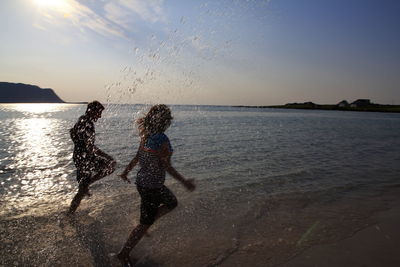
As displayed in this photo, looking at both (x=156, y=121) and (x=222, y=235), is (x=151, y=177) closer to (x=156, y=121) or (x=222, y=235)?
(x=156, y=121)

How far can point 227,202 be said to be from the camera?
743 cm

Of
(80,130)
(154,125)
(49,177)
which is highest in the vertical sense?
(154,125)

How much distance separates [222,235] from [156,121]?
2758 mm

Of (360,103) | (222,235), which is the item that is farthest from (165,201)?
(360,103)

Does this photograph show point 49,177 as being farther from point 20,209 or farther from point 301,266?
point 301,266

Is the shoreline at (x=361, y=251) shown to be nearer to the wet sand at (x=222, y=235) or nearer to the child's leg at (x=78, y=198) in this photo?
the wet sand at (x=222, y=235)

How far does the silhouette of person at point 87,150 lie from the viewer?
19.4 ft

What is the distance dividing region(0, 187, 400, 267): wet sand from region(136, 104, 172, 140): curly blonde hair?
212 cm

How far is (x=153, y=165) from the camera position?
414 centimetres

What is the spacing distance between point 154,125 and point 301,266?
3.06 m

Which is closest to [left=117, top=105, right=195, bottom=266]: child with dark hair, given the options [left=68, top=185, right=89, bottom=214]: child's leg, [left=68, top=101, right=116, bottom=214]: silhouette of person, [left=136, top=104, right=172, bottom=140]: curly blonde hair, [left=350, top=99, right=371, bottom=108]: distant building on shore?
[left=136, top=104, right=172, bottom=140]: curly blonde hair

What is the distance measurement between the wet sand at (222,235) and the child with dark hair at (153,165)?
0.96 m

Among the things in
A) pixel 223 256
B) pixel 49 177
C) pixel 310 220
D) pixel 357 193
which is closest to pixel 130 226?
pixel 223 256

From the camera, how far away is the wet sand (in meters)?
4.57
